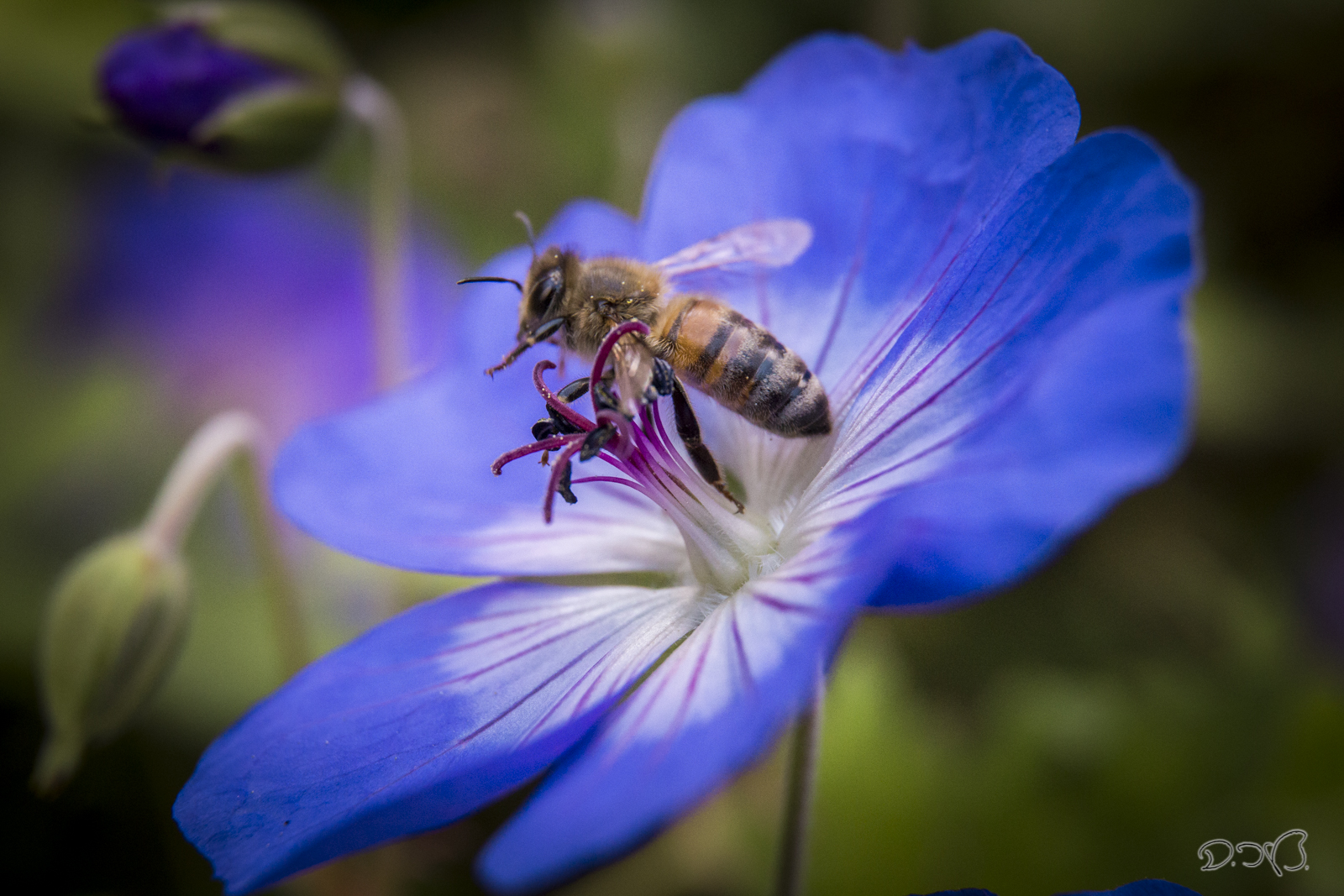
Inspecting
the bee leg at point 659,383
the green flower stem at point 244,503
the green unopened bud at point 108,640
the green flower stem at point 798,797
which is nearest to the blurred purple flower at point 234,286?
the green flower stem at point 244,503

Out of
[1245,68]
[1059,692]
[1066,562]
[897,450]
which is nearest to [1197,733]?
[1059,692]

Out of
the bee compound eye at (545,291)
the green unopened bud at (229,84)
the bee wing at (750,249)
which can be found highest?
the green unopened bud at (229,84)

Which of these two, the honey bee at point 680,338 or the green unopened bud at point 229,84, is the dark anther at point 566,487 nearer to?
the honey bee at point 680,338

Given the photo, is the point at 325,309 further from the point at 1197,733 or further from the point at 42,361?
the point at 1197,733

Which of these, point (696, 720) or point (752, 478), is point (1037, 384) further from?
point (752, 478)

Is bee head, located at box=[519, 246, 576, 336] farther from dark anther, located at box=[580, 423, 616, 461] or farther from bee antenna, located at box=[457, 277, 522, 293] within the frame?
dark anther, located at box=[580, 423, 616, 461]

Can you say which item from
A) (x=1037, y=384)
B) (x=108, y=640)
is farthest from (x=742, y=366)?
(x=108, y=640)
